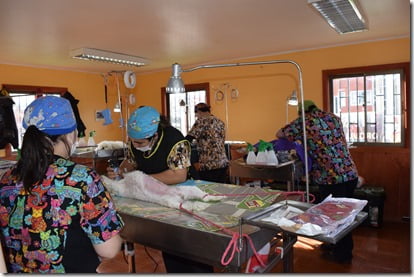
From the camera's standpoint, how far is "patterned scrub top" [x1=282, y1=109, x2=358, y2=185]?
2809 millimetres

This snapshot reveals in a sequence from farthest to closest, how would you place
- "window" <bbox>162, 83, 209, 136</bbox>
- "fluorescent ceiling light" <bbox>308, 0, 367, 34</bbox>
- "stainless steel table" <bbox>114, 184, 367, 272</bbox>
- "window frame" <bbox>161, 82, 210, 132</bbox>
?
"window" <bbox>162, 83, 209, 136</bbox> < "window frame" <bbox>161, 82, 210, 132</bbox> < "fluorescent ceiling light" <bbox>308, 0, 367, 34</bbox> < "stainless steel table" <bbox>114, 184, 367, 272</bbox>

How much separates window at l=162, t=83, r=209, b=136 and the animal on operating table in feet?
13.0

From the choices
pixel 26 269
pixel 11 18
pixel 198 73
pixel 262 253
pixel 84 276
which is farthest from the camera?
pixel 198 73

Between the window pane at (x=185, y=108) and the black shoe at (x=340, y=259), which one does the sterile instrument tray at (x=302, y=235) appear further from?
the window pane at (x=185, y=108)

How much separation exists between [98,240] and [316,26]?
328cm

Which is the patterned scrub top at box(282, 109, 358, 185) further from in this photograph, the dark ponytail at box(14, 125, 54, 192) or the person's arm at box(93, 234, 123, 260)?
the dark ponytail at box(14, 125, 54, 192)

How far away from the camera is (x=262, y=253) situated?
1.53 meters

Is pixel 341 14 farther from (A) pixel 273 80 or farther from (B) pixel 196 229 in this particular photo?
(A) pixel 273 80

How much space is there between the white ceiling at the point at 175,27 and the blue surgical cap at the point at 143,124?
109 centimetres

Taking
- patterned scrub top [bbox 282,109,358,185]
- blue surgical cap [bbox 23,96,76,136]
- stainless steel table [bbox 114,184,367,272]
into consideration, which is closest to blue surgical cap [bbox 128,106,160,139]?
stainless steel table [bbox 114,184,367,272]

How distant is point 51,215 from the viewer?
1.09m

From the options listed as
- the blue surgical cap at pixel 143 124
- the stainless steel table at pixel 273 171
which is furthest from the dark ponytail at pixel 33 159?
the stainless steel table at pixel 273 171

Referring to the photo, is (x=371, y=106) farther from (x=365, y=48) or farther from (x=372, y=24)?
(x=372, y=24)

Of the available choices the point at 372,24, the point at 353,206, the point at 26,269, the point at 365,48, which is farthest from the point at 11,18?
the point at 365,48
